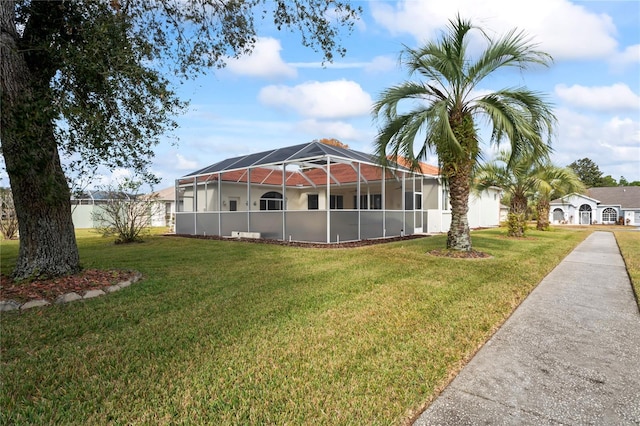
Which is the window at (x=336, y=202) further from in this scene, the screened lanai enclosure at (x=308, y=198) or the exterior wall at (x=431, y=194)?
the exterior wall at (x=431, y=194)

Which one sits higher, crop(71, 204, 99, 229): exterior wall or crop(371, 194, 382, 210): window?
crop(371, 194, 382, 210): window

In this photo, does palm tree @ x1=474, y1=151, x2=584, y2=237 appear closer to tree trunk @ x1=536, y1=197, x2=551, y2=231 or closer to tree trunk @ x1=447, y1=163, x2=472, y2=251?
tree trunk @ x1=536, y1=197, x2=551, y2=231

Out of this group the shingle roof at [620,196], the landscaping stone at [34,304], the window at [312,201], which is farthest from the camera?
the shingle roof at [620,196]

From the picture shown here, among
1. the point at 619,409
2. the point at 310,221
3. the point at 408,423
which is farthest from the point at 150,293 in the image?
the point at 310,221

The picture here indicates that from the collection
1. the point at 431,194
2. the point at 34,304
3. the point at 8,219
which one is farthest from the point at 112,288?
the point at 431,194

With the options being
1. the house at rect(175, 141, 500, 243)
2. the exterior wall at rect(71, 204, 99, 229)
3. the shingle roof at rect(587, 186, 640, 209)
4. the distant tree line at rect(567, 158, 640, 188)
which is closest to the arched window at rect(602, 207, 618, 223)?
the shingle roof at rect(587, 186, 640, 209)

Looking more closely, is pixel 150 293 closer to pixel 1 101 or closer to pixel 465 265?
pixel 1 101

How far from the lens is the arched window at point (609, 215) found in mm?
40531

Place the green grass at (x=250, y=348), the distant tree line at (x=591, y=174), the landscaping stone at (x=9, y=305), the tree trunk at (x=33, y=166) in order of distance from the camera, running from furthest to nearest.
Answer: the distant tree line at (x=591, y=174) < the landscaping stone at (x=9, y=305) < the tree trunk at (x=33, y=166) < the green grass at (x=250, y=348)

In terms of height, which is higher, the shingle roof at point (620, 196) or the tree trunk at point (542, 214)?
the shingle roof at point (620, 196)

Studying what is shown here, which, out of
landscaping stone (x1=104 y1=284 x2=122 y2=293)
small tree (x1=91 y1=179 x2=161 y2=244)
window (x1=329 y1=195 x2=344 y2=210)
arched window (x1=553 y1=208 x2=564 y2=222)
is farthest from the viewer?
arched window (x1=553 y1=208 x2=564 y2=222)

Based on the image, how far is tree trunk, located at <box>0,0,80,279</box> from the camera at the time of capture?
4.36 m

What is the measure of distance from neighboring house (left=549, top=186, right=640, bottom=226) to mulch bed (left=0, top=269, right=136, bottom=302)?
46.2 metres

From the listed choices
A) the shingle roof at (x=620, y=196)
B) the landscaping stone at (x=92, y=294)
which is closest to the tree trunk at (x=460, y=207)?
the landscaping stone at (x=92, y=294)
